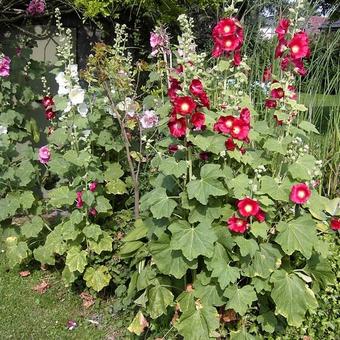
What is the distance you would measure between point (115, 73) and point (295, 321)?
71.0 inches

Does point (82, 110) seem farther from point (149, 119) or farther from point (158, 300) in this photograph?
point (158, 300)

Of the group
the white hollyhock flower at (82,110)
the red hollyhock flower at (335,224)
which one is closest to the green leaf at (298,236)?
the red hollyhock flower at (335,224)

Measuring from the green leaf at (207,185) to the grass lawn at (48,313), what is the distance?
1.18 m

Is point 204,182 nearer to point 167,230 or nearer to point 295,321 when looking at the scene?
point 167,230

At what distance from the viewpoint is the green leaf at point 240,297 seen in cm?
249

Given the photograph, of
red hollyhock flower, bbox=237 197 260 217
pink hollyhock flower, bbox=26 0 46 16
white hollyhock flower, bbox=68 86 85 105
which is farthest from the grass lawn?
pink hollyhock flower, bbox=26 0 46 16

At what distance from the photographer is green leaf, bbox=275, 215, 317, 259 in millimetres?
2449

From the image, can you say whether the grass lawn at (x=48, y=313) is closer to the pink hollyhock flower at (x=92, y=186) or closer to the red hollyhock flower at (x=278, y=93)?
the pink hollyhock flower at (x=92, y=186)

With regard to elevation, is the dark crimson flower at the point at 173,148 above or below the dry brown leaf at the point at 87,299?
above

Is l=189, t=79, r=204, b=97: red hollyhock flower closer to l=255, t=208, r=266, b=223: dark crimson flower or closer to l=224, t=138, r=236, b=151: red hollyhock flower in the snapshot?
l=224, t=138, r=236, b=151: red hollyhock flower

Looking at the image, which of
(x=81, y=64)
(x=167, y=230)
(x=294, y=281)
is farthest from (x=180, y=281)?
(x=81, y=64)

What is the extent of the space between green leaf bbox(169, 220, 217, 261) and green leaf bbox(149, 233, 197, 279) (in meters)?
0.12

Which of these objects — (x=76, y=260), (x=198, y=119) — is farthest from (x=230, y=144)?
(x=76, y=260)

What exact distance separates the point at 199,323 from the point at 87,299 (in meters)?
1.13
